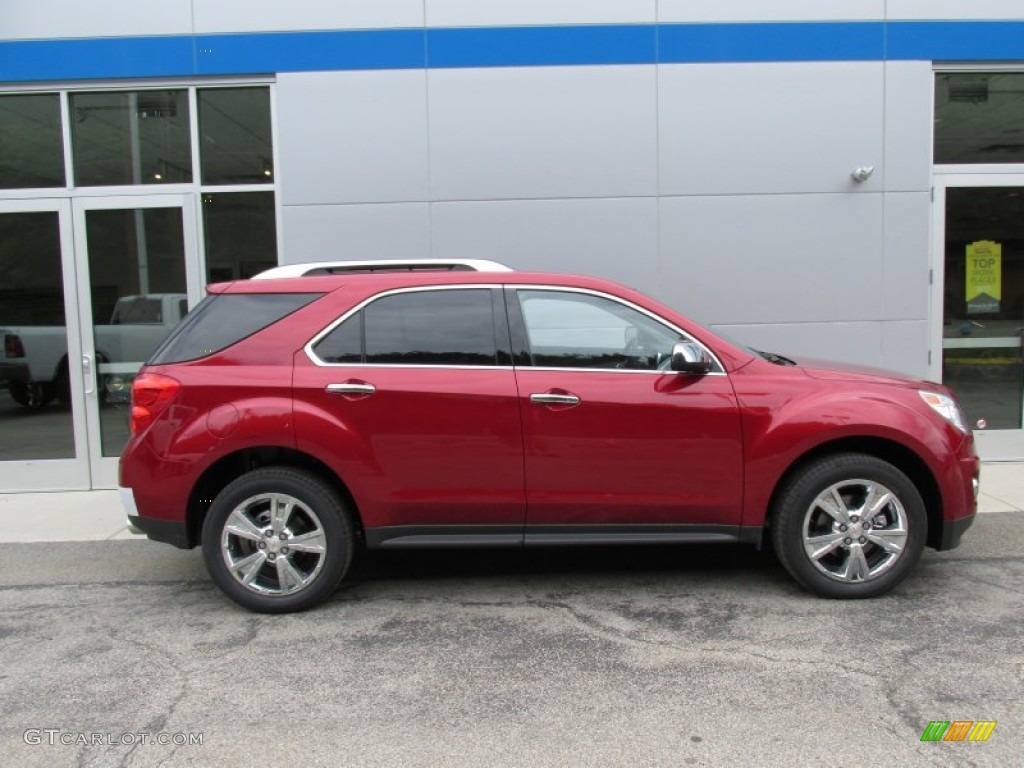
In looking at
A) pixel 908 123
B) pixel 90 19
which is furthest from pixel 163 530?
pixel 908 123

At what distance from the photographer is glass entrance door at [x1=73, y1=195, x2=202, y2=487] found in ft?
23.6

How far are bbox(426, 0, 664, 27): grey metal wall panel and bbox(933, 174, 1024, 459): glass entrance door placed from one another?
3.72 metres

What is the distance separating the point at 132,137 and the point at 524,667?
21.8 ft

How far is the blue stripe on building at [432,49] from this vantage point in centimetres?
708

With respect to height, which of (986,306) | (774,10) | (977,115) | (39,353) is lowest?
(39,353)

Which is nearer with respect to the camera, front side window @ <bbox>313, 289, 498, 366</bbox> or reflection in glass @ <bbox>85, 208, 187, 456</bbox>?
front side window @ <bbox>313, 289, 498, 366</bbox>

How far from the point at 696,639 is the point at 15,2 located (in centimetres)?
826

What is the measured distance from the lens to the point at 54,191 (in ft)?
23.5

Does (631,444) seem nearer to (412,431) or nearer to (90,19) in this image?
(412,431)

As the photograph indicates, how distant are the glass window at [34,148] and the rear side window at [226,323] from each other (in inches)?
174

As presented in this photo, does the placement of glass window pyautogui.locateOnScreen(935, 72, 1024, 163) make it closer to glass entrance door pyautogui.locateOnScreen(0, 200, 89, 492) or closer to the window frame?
the window frame

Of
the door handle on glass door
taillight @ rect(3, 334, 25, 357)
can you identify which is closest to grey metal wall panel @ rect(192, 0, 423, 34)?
the door handle on glass door

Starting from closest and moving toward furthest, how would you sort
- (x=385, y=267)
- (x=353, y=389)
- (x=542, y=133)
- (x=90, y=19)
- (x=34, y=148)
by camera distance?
1. (x=353, y=389)
2. (x=385, y=267)
3. (x=90, y=19)
4. (x=542, y=133)
5. (x=34, y=148)

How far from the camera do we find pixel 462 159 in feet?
23.5
